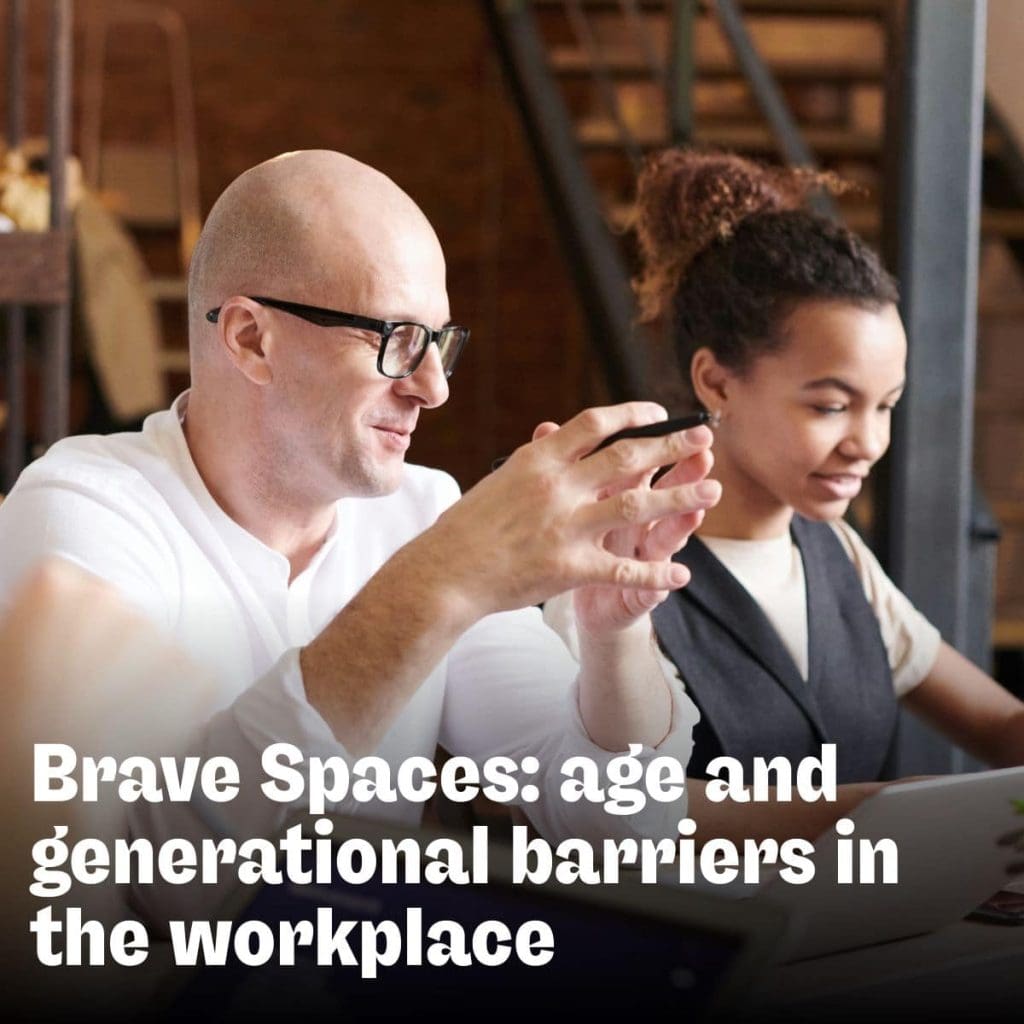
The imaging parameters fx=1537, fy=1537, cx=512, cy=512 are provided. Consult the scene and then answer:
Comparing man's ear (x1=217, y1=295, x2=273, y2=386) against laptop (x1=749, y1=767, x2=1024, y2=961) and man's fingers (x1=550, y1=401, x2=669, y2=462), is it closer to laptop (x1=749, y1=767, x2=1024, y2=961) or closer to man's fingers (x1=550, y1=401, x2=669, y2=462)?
man's fingers (x1=550, y1=401, x2=669, y2=462)

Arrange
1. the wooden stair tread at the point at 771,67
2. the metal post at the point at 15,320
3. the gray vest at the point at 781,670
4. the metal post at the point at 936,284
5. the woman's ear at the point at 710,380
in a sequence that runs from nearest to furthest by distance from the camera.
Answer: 1. the gray vest at the point at 781,670
2. the woman's ear at the point at 710,380
3. the metal post at the point at 936,284
4. the metal post at the point at 15,320
5. the wooden stair tread at the point at 771,67

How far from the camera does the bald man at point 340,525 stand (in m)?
1.05

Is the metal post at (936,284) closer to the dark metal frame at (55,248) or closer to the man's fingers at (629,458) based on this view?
the man's fingers at (629,458)

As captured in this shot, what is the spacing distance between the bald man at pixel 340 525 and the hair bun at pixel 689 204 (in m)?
0.62

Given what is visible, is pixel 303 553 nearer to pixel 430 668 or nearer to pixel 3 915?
pixel 430 668

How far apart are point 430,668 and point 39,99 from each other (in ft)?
15.4

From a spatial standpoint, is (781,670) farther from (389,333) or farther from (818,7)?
(818,7)

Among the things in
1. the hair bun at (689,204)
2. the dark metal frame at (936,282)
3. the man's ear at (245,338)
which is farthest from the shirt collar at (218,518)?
the dark metal frame at (936,282)

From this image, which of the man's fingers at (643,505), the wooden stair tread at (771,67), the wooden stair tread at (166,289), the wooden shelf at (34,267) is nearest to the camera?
the man's fingers at (643,505)

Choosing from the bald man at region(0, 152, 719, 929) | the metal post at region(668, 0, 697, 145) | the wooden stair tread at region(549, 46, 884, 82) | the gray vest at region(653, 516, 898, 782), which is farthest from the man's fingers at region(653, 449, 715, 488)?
the wooden stair tread at region(549, 46, 884, 82)

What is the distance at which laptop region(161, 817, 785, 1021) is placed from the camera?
0.70 metres

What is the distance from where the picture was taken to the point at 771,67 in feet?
12.9

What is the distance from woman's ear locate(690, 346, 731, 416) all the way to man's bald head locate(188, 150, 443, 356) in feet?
1.84

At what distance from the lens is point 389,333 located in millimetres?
1257
